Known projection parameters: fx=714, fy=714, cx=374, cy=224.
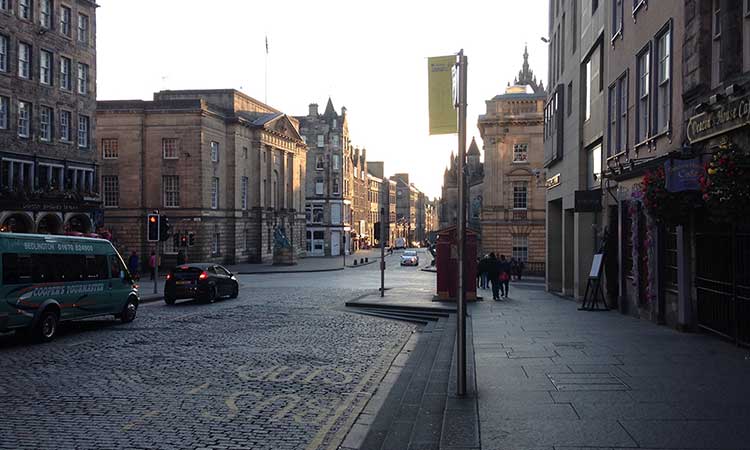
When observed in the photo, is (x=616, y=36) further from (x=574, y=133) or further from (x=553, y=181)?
(x=553, y=181)

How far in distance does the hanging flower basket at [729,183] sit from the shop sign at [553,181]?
20288mm

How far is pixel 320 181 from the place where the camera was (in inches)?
4173

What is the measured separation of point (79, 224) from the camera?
43.2 metres

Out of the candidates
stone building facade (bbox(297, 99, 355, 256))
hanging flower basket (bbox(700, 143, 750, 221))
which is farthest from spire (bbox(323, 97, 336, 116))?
hanging flower basket (bbox(700, 143, 750, 221))

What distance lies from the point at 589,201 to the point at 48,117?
3146 cm

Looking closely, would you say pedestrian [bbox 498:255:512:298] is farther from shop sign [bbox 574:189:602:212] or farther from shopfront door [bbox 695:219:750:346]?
shopfront door [bbox 695:219:750:346]

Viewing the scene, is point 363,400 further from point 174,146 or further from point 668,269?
point 174,146

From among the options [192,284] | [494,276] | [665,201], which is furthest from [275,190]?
[665,201]

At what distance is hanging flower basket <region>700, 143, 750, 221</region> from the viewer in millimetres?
9797

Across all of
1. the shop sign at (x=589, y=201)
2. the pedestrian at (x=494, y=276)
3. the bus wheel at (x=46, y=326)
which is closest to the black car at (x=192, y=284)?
the bus wheel at (x=46, y=326)

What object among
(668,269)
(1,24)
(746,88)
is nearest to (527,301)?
(668,269)

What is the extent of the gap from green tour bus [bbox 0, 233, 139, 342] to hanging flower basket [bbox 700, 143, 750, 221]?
12.8 m

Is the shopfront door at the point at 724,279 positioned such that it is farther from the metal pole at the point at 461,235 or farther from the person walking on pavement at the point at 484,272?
the person walking on pavement at the point at 484,272

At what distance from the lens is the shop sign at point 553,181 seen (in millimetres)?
30369
